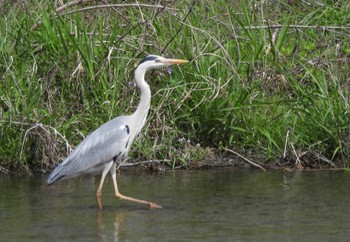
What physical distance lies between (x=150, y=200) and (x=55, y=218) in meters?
1.09

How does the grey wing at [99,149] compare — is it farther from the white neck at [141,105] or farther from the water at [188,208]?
the water at [188,208]

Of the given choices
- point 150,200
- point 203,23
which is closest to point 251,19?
point 203,23

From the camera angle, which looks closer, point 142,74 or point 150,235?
point 150,235

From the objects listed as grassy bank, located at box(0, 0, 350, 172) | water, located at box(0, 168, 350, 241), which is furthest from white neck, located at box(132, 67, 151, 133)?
grassy bank, located at box(0, 0, 350, 172)

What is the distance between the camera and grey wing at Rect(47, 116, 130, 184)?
9.45 metres

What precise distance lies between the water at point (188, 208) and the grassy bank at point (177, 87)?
329 mm

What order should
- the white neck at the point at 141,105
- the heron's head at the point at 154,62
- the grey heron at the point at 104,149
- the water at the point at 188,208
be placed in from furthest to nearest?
the heron's head at the point at 154,62, the white neck at the point at 141,105, the grey heron at the point at 104,149, the water at the point at 188,208

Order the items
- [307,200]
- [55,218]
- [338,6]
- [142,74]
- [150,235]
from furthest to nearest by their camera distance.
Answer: [338,6]
[142,74]
[307,200]
[55,218]
[150,235]

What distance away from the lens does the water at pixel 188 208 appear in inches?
312

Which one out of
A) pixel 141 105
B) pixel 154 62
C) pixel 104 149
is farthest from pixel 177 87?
pixel 104 149

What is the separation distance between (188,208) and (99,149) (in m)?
1.12

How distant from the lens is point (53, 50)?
36.2 feet

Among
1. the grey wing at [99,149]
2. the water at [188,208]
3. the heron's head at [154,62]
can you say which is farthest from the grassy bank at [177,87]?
the heron's head at [154,62]

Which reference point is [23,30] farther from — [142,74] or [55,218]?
[55,218]
